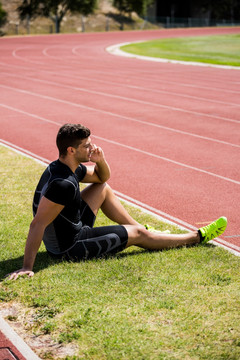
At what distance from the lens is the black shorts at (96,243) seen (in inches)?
216

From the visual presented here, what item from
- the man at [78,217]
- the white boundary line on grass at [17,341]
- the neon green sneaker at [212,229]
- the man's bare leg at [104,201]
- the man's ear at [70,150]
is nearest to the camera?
the white boundary line on grass at [17,341]

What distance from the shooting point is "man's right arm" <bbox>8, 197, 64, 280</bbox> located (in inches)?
203

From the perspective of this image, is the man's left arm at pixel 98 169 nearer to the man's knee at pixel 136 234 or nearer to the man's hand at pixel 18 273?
the man's knee at pixel 136 234

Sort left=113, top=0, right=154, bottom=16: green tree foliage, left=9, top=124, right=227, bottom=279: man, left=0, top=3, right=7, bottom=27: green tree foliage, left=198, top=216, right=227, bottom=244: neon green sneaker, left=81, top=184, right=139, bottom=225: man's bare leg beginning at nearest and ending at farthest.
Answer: left=9, top=124, right=227, bottom=279: man < left=81, top=184, right=139, bottom=225: man's bare leg < left=198, top=216, right=227, bottom=244: neon green sneaker < left=0, top=3, right=7, bottom=27: green tree foliage < left=113, top=0, right=154, bottom=16: green tree foliage

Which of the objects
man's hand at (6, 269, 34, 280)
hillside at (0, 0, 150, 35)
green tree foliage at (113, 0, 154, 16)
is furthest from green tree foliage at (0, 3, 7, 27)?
man's hand at (6, 269, 34, 280)

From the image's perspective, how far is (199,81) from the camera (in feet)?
73.4

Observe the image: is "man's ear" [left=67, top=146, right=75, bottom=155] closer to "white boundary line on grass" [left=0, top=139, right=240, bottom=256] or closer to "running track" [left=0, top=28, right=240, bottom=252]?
"white boundary line on grass" [left=0, top=139, right=240, bottom=256]

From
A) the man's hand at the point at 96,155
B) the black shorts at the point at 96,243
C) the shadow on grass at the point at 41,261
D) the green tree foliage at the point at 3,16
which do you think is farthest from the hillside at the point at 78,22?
the black shorts at the point at 96,243

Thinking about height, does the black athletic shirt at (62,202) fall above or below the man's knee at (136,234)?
above

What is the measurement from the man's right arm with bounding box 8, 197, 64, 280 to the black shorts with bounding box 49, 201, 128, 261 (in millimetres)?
398

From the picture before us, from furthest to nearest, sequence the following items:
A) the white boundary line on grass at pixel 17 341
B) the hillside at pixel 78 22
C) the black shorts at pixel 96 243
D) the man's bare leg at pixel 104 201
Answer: the hillside at pixel 78 22
the man's bare leg at pixel 104 201
the black shorts at pixel 96 243
the white boundary line on grass at pixel 17 341

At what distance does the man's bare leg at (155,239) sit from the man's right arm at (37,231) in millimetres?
891

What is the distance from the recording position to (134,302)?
15.4 ft

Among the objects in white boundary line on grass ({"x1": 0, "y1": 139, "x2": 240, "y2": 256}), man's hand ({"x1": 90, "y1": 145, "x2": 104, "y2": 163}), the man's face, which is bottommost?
white boundary line on grass ({"x1": 0, "y1": 139, "x2": 240, "y2": 256})
